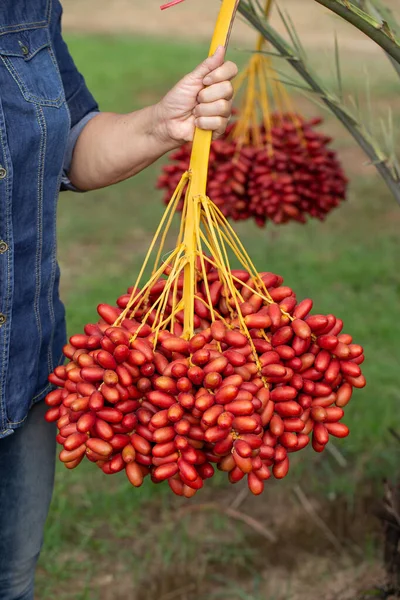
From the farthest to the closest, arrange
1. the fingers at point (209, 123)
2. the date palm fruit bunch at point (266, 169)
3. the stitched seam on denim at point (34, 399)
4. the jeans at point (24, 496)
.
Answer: the date palm fruit bunch at point (266, 169)
the jeans at point (24, 496)
the stitched seam on denim at point (34, 399)
the fingers at point (209, 123)

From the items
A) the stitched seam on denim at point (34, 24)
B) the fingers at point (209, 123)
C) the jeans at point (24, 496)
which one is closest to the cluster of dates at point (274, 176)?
the stitched seam on denim at point (34, 24)

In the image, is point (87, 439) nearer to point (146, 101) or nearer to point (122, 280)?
point (122, 280)

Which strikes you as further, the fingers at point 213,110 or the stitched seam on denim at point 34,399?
the stitched seam on denim at point 34,399

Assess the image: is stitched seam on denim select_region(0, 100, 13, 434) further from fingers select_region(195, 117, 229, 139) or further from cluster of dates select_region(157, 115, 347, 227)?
cluster of dates select_region(157, 115, 347, 227)

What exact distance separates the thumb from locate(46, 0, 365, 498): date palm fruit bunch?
0.03m

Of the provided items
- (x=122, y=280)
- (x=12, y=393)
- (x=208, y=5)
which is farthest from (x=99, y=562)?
(x=208, y=5)

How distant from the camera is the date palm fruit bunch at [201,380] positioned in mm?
1284

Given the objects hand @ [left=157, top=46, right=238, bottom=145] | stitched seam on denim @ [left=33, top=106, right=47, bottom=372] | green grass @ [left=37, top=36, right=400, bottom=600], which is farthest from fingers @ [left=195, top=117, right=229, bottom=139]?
green grass @ [left=37, top=36, right=400, bottom=600]

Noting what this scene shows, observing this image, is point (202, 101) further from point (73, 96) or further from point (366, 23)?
point (73, 96)

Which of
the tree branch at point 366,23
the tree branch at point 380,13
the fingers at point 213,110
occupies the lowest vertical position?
the fingers at point 213,110

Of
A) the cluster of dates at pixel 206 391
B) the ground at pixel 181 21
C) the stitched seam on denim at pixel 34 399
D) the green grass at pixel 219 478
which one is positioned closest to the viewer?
the cluster of dates at pixel 206 391

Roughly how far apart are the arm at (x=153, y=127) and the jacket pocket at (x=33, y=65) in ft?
0.50

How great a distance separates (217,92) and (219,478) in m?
2.08

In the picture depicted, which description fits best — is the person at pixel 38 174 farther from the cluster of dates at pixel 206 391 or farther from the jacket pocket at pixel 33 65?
the cluster of dates at pixel 206 391
